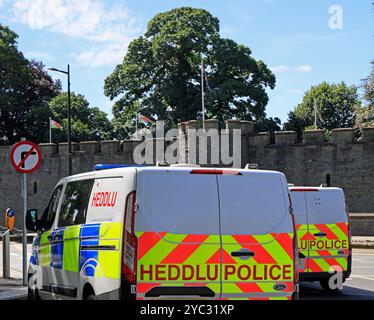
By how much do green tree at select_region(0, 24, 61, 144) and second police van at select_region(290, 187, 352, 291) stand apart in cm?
4696

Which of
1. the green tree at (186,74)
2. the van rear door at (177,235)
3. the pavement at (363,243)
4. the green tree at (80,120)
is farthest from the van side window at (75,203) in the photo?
the green tree at (80,120)

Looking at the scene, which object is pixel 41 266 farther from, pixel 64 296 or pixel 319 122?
pixel 319 122

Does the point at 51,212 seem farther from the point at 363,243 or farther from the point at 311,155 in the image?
the point at 311,155

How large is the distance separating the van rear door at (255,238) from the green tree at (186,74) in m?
42.5

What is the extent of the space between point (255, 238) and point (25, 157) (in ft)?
26.5

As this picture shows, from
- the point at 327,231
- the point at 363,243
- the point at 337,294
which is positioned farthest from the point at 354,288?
the point at 363,243

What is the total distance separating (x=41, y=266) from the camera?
32.0 feet

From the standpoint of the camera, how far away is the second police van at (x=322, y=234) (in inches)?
516

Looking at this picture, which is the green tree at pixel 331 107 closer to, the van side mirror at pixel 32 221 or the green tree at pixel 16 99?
the green tree at pixel 16 99

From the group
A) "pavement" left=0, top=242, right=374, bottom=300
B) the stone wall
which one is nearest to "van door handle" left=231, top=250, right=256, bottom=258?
"pavement" left=0, top=242, right=374, bottom=300

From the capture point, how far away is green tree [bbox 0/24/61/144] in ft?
190

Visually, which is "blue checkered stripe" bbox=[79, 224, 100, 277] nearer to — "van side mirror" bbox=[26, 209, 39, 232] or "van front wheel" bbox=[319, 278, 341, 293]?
"van side mirror" bbox=[26, 209, 39, 232]

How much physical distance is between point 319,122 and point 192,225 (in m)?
65.0
